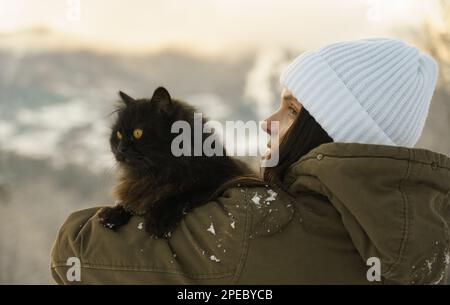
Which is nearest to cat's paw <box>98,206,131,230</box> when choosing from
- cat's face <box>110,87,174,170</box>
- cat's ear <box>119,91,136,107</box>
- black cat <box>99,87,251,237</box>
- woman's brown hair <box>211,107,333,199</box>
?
black cat <box>99,87,251,237</box>

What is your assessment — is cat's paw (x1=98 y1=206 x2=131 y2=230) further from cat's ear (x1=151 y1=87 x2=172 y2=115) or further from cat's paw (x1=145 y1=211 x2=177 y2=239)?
cat's ear (x1=151 y1=87 x2=172 y2=115)

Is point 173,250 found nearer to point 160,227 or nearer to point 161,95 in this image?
point 160,227

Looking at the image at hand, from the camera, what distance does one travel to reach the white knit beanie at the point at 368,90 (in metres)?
1.30

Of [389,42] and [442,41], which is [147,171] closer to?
[389,42]

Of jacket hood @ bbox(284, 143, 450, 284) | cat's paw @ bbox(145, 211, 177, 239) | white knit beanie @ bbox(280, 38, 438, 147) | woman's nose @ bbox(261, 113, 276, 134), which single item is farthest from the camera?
woman's nose @ bbox(261, 113, 276, 134)

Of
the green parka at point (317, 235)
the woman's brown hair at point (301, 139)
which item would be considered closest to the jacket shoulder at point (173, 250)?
the green parka at point (317, 235)

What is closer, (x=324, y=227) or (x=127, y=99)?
(x=324, y=227)

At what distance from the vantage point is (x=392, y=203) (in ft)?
3.50

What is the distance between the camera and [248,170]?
1.53 meters

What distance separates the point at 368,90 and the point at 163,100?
641 millimetres

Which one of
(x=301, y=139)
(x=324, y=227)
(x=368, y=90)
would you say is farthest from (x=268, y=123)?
(x=324, y=227)

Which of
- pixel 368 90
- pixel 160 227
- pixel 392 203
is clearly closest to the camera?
pixel 392 203

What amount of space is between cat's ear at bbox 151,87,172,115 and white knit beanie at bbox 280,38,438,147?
43cm

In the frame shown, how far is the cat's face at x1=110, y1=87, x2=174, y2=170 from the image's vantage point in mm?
1505
